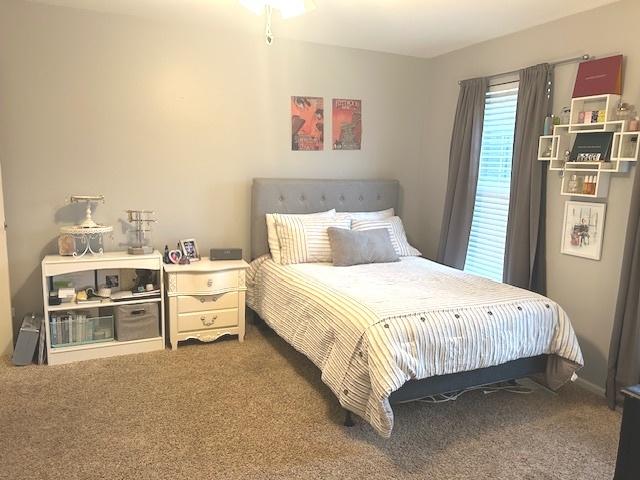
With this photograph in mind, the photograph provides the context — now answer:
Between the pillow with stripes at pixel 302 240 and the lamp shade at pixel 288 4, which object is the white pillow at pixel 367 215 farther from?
the lamp shade at pixel 288 4

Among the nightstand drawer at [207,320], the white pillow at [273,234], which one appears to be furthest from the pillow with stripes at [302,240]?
the nightstand drawer at [207,320]

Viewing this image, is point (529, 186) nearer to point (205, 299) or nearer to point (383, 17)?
point (383, 17)

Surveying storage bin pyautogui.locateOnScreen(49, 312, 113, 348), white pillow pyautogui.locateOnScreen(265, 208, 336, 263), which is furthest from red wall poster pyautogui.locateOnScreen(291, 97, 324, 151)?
storage bin pyautogui.locateOnScreen(49, 312, 113, 348)

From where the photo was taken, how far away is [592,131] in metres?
2.89

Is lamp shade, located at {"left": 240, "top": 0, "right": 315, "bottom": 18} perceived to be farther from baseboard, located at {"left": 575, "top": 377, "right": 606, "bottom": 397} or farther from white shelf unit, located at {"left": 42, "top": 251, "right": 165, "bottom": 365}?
baseboard, located at {"left": 575, "top": 377, "right": 606, "bottom": 397}

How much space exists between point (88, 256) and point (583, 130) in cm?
336

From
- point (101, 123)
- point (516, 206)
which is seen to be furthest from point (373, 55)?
point (101, 123)

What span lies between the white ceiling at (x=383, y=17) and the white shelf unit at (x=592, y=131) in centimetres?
62

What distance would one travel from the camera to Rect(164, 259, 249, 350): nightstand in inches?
134

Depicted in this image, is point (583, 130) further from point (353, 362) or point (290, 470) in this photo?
point (290, 470)

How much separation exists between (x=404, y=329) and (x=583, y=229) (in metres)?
1.55

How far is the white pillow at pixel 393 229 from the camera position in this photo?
12.9ft

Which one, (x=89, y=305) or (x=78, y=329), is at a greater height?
(x=89, y=305)

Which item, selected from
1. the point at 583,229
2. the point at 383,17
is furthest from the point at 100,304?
the point at 583,229
